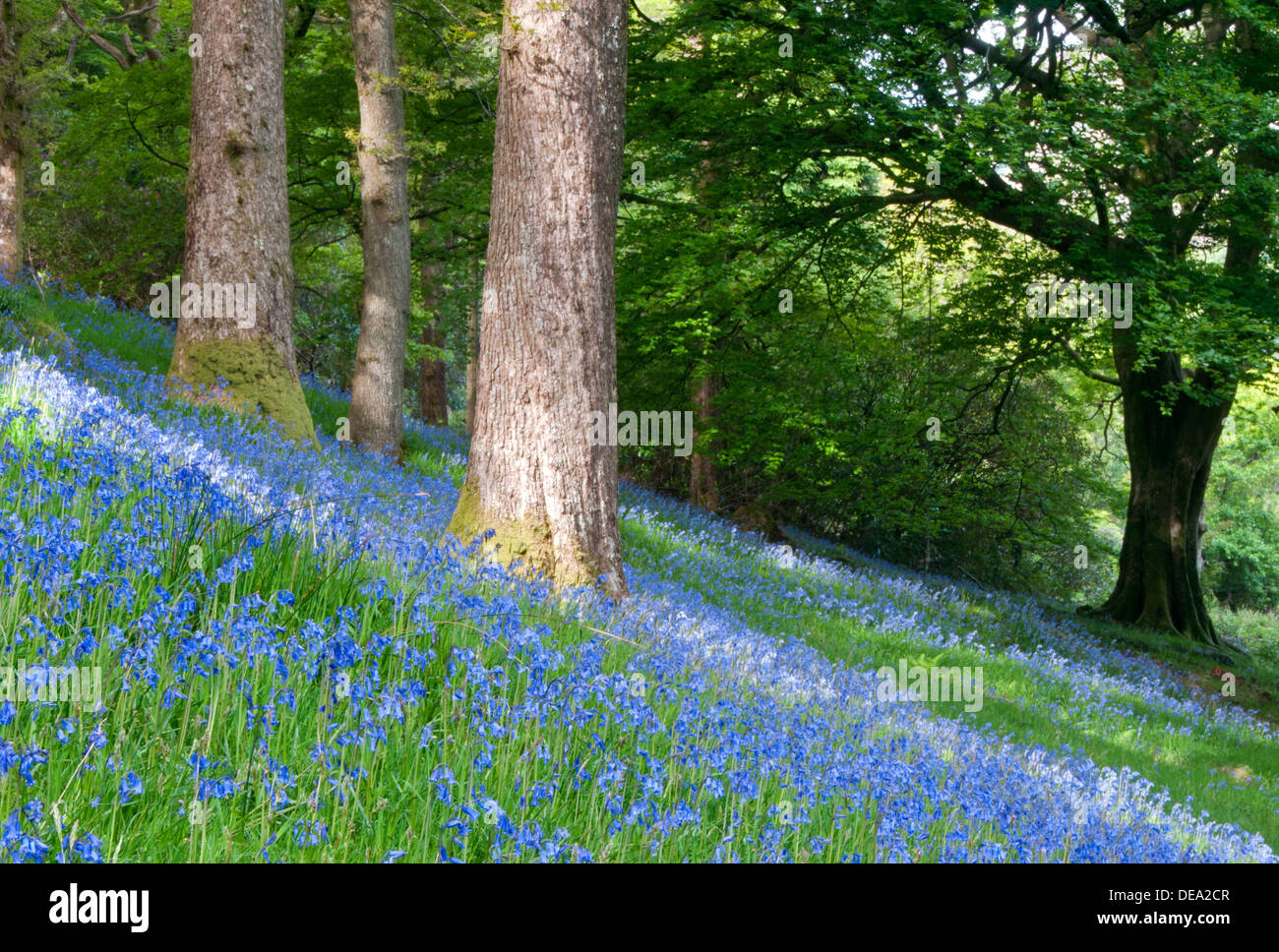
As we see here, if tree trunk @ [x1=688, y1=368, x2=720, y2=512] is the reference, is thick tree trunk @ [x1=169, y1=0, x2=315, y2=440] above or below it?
above

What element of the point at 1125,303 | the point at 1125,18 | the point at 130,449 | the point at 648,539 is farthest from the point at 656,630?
the point at 1125,18

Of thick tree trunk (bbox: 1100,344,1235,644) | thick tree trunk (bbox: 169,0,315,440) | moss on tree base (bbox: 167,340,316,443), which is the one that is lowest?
thick tree trunk (bbox: 1100,344,1235,644)

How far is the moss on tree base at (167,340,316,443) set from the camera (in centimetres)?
901

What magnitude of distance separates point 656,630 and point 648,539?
232 inches

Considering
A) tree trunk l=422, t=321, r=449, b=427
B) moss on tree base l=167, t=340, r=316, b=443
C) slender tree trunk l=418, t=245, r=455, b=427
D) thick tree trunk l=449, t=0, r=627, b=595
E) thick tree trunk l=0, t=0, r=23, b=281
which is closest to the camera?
thick tree trunk l=449, t=0, r=627, b=595

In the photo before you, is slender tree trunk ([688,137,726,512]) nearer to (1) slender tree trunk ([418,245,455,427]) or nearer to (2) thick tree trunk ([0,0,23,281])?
(1) slender tree trunk ([418,245,455,427])

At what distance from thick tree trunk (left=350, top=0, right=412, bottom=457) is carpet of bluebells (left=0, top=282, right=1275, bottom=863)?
5.49 meters

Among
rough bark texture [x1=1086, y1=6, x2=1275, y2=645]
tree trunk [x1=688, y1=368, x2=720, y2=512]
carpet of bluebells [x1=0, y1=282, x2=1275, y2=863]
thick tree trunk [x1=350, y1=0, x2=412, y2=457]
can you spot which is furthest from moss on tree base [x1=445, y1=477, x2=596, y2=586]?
rough bark texture [x1=1086, y1=6, x2=1275, y2=645]

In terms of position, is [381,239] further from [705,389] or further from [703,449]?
[705,389]

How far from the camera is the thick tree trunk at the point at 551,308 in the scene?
660 cm

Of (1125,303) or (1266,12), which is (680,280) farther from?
(1266,12)

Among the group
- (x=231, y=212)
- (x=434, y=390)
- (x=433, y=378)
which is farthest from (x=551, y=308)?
(x=434, y=390)

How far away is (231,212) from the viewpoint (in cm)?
913

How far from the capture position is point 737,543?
13969 millimetres
